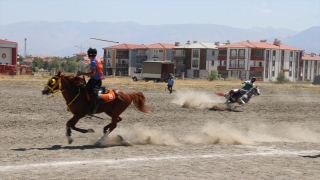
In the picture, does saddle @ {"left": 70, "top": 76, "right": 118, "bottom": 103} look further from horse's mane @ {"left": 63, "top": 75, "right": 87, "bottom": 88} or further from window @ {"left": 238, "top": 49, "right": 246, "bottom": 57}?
window @ {"left": 238, "top": 49, "right": 246, "bottom": 57}

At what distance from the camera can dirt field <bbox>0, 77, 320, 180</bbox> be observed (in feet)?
33.8

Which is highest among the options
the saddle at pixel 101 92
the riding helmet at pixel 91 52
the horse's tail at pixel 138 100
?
the riding helmet at pixel 91 52

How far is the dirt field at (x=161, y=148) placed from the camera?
1031cm

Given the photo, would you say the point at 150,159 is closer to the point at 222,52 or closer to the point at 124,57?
the point at 222,52

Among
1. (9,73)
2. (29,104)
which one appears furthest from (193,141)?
(9,73)

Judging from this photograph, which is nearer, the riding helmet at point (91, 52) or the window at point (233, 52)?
the riding helmet at point (91, 52)

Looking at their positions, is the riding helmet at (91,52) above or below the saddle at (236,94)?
above

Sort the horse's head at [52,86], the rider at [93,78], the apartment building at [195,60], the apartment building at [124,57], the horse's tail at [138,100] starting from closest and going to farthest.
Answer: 1. the horse's head at [52,86]
2. the rider at [93,78]
3. the horse's tail at [138,100]
4. the apartment building at [195,60]
5. the apartment building at [124,57]

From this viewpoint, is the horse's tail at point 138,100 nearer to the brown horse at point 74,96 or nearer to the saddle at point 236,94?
the brown horse at point 74,96

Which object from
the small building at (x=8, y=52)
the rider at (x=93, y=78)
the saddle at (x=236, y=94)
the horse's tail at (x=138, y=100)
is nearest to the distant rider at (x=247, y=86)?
the saddle at (x=236, y=94)

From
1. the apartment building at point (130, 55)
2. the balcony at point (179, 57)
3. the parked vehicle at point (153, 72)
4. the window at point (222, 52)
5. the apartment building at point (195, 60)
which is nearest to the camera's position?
the parked vehicle at point (153, 72)

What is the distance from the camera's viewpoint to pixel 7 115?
64.9 ft

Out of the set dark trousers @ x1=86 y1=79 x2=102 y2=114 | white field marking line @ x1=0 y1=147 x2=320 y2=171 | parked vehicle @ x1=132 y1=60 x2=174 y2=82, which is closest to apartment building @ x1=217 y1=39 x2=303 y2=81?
parked vehicle @ x1=132 y1=60 x2=174 y2=82

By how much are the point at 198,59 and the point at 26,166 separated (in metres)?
116
